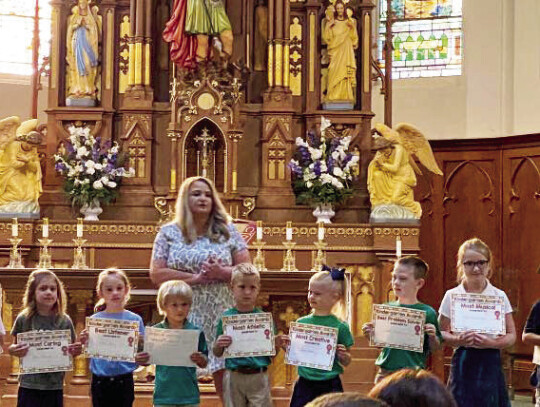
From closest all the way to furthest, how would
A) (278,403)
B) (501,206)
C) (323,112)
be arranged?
(278,403), (323,112), (501,206)

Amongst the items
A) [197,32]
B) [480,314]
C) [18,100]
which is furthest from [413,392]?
[18,100]

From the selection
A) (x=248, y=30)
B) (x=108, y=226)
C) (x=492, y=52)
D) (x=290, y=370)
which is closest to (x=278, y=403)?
(x=290, y=370)

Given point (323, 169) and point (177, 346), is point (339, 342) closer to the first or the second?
point (177, 346)

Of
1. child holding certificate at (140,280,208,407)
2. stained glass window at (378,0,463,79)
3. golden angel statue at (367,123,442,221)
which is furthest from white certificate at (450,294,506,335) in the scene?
stained glass window at (378,0,463,79)

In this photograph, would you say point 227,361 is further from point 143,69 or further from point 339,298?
point 143,69

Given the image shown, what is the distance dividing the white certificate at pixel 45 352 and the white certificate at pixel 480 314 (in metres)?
2.11

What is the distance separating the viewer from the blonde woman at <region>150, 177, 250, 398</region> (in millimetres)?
5602

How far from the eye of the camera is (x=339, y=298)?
17.9ft

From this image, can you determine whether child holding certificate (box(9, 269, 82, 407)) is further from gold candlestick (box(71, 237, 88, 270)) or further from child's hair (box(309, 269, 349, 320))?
gold candlestick (box(71, 237, 88, 270))

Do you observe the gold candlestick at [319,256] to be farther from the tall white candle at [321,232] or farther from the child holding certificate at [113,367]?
the child holding certificate at [113,367]

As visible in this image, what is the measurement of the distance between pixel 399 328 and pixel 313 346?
46cm

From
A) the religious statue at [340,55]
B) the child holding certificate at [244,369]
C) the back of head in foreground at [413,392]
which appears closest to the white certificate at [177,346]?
the child holding certificate at [244,369]

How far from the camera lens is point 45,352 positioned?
555cm

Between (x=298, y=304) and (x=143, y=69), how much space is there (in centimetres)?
344
